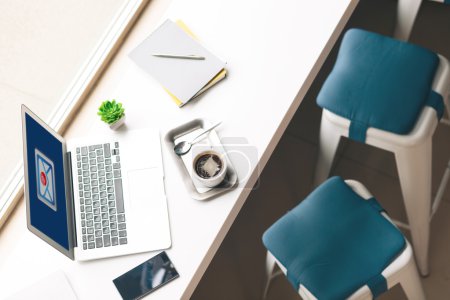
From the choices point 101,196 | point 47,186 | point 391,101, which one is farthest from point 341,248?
point 47,186

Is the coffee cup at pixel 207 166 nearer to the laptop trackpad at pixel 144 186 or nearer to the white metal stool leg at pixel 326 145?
the laptop trackpad at pixel 144 186

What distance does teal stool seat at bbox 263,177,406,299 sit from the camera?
1390mm

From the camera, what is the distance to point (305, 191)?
210 centimetres

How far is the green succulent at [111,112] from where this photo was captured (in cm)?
146

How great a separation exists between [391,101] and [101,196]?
2.83 feet

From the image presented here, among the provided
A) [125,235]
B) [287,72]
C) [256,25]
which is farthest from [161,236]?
[256,25]

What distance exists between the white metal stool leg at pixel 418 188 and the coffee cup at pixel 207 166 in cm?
54

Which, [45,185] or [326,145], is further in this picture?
[326,145]

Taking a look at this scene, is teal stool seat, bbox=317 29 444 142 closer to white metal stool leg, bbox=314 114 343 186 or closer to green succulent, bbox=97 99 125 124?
white metal stool leg, bbox=314 114 343 186

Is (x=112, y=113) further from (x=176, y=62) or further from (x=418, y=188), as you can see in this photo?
(x=418, y=188)

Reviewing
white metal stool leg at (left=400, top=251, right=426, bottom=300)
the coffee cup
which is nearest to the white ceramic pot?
the coffee cup

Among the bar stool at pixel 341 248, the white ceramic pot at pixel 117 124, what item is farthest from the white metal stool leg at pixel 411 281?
the white ceramic pot at pixel 117 124

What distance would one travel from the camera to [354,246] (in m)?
1.44

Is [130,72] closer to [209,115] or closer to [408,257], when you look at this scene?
[209,115]
